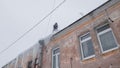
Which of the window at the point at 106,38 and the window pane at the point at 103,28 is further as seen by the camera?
the window pane at the point at 103,28

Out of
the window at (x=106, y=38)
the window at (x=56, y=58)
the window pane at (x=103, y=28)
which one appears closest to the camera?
the window at (x=106, y=38)

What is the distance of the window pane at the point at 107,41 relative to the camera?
6350 mm

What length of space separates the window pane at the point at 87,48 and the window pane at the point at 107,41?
2.50ft

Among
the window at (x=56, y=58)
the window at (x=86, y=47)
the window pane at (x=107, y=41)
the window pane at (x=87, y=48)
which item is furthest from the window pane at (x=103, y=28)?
the window at (x=56, y=58)

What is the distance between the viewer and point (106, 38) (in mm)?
6707

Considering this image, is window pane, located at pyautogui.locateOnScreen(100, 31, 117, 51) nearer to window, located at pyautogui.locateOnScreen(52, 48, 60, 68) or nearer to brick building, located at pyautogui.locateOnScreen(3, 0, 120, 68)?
brick building, located at pyautogui.locateOnScreen(3, 0, 120, 68)

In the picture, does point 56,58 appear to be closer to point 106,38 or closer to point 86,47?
point 86,47

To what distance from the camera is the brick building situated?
20.3ft

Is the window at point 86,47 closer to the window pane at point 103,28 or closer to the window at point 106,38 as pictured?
the window at point 106,38

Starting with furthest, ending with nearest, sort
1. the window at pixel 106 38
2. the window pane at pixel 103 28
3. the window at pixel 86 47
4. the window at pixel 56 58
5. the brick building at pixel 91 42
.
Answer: the window at pixel 56 58
the window at pixel 86 47
the window pane at pixel 103 28
the window at pixel 106 38
the brick building at pixel 91 42

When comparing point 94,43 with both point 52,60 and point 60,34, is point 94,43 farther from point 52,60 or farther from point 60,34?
point 52,60

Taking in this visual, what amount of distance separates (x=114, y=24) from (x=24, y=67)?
1004 cm

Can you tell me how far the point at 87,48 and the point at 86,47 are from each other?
11cm

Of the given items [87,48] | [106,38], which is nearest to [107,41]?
[106,38]
